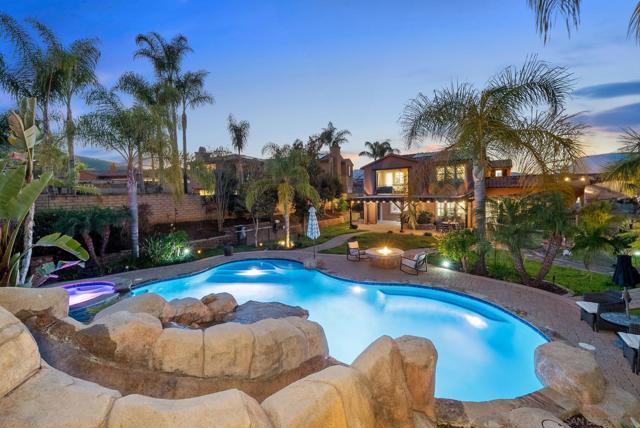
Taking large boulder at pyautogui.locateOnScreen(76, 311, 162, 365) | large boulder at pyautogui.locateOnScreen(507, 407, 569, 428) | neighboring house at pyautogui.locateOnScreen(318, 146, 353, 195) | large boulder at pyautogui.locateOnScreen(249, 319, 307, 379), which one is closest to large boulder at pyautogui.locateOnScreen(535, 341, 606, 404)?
large boulder at pyautogui.locateOnScreen(507, 407, 569, 428)

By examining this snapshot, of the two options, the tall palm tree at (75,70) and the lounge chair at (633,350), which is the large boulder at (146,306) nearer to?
the lounge chair at (633,350)

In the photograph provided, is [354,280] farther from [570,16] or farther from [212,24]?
[212,24]

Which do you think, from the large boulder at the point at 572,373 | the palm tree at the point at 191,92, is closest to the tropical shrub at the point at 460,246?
the large boulder at the point at 572,373

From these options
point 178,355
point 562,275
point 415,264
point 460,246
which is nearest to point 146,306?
point 178,355

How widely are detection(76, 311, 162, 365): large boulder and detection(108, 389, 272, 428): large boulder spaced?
2042mm

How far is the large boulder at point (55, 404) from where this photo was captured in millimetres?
2326

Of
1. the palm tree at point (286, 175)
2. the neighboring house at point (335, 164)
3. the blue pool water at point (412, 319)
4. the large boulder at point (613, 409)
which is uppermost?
the neighboring house at point (335, 164)

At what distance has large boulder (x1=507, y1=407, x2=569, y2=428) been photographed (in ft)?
12.5

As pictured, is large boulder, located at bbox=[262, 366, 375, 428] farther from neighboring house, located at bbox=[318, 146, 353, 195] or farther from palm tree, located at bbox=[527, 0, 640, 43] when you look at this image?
neighboring house, located at bbox=[318, 146, 353, 195]

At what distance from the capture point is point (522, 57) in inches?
427

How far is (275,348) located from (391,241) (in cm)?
1747

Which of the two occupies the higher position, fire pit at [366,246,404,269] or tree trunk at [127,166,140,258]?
tree trunk at [127,166,140,258]

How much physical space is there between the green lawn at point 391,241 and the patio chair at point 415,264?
498 cm

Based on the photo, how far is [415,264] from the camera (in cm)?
1322
